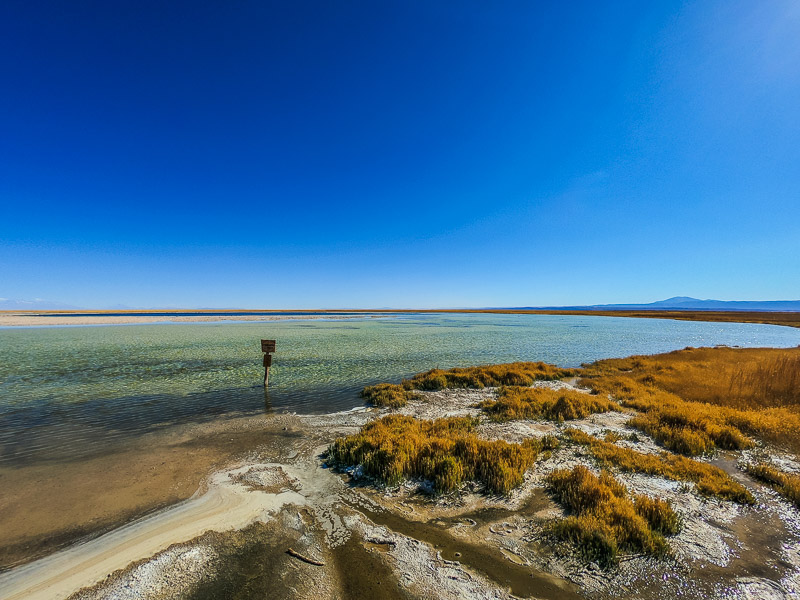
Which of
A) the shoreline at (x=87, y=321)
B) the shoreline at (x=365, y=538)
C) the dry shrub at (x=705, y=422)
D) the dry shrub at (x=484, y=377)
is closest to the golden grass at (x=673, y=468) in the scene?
the shoreline at (x=365, y=538)

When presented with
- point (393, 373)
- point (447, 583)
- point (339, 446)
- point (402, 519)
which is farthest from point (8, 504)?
point (393, 373)

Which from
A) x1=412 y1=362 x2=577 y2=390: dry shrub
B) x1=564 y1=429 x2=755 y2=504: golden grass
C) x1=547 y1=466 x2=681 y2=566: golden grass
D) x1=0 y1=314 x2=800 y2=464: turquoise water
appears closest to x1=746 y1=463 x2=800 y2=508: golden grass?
x1=564 y1=429 x2=755 y2=504: golden grass

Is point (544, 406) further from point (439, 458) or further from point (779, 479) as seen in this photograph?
point (439, 458)

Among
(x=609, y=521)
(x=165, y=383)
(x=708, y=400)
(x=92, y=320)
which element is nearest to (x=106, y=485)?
(x=609, y=521)

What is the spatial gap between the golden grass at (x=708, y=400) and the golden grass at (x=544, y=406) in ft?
5.18

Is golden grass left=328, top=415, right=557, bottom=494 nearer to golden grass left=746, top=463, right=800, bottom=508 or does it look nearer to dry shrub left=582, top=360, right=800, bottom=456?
dry shrub left=582, top=360, right=800, bottom=456

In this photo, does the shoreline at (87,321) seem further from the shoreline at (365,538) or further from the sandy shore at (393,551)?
the sandy shore at (393,551)

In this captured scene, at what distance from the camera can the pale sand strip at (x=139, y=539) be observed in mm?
4430

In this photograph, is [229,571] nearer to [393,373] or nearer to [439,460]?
[439,460]

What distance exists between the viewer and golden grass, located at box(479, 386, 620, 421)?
12172 mm

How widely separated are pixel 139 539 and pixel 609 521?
7825 mm

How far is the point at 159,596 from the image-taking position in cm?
420

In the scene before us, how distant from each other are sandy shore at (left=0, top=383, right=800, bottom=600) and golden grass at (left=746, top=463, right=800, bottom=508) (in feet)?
1.06

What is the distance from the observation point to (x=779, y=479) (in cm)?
708
